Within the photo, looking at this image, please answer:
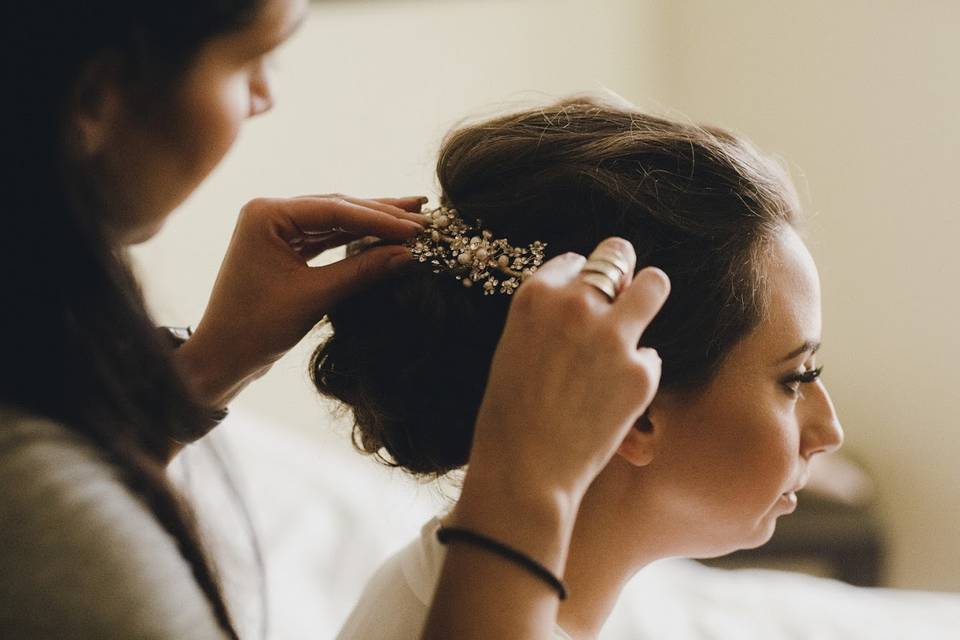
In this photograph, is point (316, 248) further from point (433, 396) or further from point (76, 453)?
point (76, 453)

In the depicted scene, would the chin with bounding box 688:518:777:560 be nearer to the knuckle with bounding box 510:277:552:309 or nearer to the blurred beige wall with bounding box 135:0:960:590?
the knuckle with bounding box 510:277:552:309

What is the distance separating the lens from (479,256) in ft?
3.08

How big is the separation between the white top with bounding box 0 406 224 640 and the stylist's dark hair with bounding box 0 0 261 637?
0.03m

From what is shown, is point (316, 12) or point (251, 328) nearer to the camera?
point (251, 328)

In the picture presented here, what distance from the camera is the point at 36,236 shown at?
2.19 ft

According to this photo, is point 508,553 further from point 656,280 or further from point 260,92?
point 260,92

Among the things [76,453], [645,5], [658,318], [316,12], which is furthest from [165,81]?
[645,5]

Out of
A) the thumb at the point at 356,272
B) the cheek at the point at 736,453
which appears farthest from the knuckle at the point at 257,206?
the cheek at the point at 736,453

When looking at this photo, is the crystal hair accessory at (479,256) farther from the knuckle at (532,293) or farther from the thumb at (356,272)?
the knuckle at (532,293)

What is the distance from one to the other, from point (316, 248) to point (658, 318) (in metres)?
0.37

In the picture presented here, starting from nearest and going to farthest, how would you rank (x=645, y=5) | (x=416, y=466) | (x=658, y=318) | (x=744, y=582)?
1. (x=658, y=318)
2. (x=416, y=466)
3. (x=744, y=582)
4. (x=645, y=5)

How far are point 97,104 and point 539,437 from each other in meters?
0.39

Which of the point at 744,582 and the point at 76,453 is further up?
the point at 76,453

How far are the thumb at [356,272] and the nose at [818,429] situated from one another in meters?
0.45
